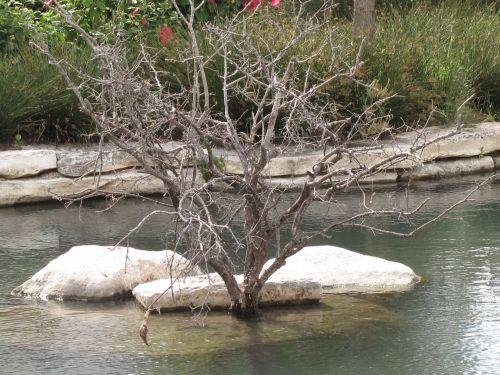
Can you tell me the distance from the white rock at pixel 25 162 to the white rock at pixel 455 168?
3.69 m

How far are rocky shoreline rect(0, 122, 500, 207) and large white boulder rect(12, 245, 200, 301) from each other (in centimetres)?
288

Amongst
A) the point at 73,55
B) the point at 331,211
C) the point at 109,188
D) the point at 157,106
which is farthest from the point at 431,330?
the point at 73,55

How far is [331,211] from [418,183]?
186 cm

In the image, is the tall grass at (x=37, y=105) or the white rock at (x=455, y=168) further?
the white rock at (x=455, y=168)

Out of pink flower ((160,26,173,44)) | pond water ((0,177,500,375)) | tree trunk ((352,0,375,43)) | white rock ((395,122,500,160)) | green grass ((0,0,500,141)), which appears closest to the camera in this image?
pond water ((0,177,500,375))

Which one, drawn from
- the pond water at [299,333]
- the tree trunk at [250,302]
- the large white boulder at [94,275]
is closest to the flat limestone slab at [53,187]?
the pond water at [299,333]

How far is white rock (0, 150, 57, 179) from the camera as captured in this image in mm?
10602

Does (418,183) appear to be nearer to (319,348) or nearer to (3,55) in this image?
(3,55)

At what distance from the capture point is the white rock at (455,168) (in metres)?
11.7

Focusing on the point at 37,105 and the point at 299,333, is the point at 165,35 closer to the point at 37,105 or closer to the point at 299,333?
the point at 37,105

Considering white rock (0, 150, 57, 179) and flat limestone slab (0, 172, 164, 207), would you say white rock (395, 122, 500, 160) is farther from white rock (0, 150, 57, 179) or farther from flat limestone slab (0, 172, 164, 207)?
white rock (0, 150, 57, 179)

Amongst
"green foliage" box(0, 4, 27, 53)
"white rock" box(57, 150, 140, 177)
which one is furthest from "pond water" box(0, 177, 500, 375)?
"green foliage" box(0, 4, 27, 53)

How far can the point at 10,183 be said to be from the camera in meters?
10.6

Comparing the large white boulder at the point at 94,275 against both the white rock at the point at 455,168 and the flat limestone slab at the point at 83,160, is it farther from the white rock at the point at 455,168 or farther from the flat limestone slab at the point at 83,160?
the white rock at the point at 455,168
